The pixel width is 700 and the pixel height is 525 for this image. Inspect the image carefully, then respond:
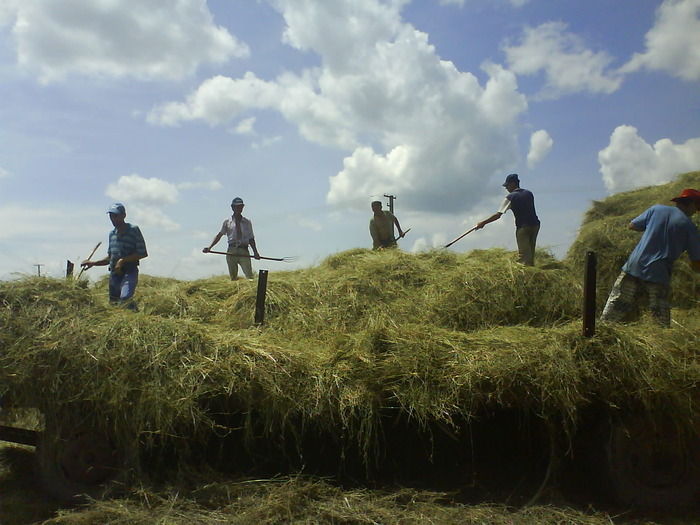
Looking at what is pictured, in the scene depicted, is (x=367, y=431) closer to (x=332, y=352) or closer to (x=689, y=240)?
(x=332, y=352)

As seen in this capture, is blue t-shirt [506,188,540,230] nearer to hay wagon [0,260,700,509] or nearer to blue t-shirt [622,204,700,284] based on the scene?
blue t-shirt [622,204,700,284]

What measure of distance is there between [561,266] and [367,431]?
12.6ft

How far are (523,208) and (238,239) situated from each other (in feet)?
14.1

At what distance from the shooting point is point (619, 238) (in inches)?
270

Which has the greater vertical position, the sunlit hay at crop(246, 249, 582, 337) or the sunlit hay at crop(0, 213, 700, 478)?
the sunlit hay at crop(246, 249, 582, 337)

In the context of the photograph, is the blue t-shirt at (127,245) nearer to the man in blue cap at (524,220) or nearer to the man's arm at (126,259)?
the man's arm at (126,259)

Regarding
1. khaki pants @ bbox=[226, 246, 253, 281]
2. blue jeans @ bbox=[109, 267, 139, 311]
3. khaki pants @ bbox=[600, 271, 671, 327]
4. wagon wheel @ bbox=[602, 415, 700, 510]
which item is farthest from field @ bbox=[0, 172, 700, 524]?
khaki pants @ bbox=[226, 246, 253, 281]

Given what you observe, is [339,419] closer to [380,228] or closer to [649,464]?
[649,464]

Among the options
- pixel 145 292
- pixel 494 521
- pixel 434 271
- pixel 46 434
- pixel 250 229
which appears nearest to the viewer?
pixel 494 521

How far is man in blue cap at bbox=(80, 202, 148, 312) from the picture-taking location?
6.17 m

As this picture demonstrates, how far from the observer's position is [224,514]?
3.57 m

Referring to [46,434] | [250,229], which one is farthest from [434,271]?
[46,434]

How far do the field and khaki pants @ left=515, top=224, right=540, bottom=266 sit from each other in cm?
206

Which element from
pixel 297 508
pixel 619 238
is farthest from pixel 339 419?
pixel 619 238
